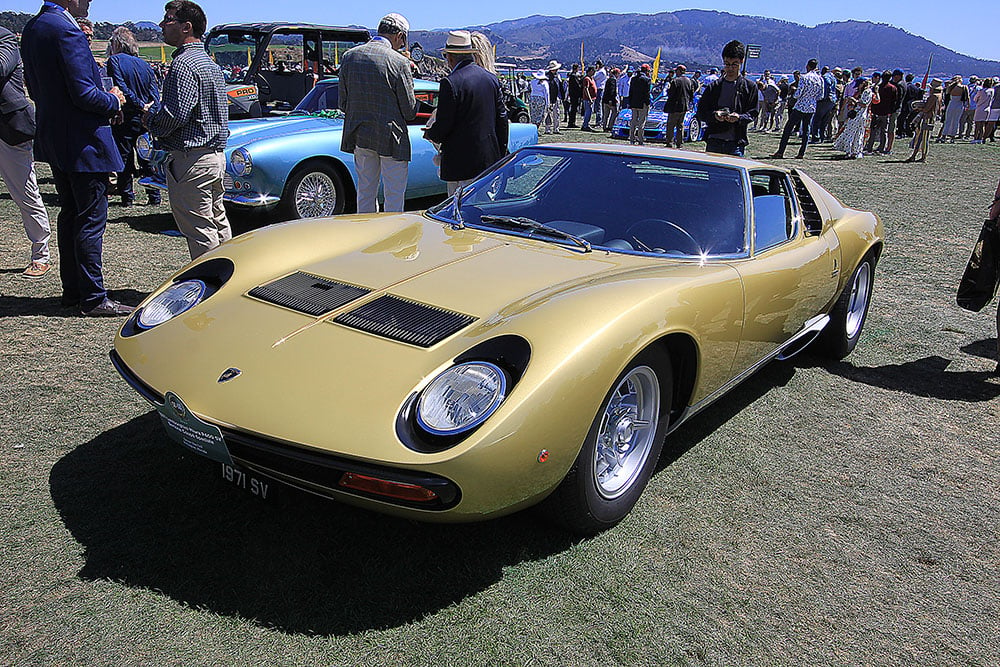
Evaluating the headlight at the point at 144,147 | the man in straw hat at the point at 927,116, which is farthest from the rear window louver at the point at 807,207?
the man in straw hat at the point at 927,116

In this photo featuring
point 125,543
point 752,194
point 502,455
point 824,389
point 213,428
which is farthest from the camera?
point 824,389

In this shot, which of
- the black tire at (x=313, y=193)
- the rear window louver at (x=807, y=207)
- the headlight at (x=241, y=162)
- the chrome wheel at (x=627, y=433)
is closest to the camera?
the chrome wheel at (x=627, y=433)

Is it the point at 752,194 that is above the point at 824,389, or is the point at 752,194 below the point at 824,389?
above

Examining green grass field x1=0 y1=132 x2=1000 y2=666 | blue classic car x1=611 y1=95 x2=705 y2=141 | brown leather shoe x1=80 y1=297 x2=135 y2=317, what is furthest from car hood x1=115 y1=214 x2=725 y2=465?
blue classic car x1=611 y1=95 x2=705 y2=141

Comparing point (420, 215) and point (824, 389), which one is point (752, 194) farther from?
point (420, 215)

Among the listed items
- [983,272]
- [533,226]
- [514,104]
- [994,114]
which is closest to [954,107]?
[994,114]

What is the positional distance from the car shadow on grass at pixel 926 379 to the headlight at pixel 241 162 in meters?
4.71

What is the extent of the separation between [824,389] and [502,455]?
106 inches

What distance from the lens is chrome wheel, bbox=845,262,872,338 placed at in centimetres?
459

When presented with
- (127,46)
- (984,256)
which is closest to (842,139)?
(984,256)

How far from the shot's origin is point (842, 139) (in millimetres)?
16734

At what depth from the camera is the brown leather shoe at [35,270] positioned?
5422mm

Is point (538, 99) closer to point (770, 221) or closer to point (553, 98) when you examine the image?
point (553, 98)

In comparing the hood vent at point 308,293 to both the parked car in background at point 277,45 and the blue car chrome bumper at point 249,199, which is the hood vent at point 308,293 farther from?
the parked car in background at point 277,45
